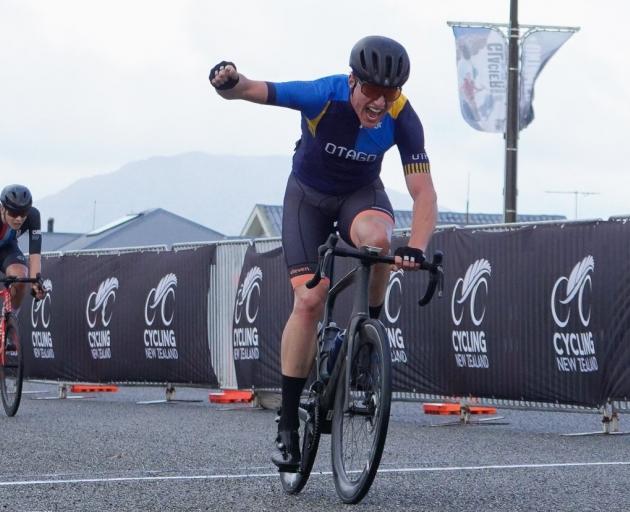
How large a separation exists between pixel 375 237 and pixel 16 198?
618cm

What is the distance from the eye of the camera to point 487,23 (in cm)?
2564

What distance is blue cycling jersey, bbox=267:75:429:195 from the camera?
616 centimetres

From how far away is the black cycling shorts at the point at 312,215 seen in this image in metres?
6.32

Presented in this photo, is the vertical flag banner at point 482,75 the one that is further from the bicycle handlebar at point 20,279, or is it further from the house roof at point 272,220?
the house roof at point 272,220

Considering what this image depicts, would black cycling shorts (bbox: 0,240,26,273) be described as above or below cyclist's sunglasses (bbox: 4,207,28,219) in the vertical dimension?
below

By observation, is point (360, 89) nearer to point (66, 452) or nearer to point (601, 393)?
point (66, 452)

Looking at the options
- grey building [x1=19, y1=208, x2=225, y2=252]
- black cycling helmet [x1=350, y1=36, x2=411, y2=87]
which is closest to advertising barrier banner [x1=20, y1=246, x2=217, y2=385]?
black cycling helmet [x1=350, y1=36, x2=411, y2=87]

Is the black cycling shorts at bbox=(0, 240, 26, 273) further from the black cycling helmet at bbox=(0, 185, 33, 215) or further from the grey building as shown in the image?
the grey building

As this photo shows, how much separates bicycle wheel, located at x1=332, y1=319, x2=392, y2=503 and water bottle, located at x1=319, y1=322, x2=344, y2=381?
0.17 m

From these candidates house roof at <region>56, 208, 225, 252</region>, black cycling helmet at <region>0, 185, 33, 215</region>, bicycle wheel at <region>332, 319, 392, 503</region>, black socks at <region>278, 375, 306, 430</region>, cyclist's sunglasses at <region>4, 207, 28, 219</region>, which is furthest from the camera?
house roof at <region>56, 208, 225, 252</region>

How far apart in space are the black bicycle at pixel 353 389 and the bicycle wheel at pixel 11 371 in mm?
6300

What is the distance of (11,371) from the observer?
12.4 metres

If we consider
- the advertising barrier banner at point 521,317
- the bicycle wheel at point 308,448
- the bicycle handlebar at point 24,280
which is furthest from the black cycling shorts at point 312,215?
the bicycle handlebar at point 24,280

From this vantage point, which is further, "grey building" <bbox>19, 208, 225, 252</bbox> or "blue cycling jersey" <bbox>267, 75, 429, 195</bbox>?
"grey building" <bbox>19, 208, 225, 252</bbox>
